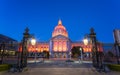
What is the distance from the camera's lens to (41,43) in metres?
101

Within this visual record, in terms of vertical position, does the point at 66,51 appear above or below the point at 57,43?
below

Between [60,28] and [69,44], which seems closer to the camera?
[69,44]

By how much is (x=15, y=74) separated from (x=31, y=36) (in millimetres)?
4775

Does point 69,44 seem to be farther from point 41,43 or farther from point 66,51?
point 41,43

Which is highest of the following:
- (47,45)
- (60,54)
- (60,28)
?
(60,28)

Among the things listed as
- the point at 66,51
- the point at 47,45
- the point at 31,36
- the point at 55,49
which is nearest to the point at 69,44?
the point at 66,51

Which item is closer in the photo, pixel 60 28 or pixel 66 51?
pixel 66 51

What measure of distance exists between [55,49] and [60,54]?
5985 mm

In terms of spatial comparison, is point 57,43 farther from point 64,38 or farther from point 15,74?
point 15,74

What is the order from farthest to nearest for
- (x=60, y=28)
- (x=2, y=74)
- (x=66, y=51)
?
(x=60, y=28), (x=66, y=51), (x=2, y=74)

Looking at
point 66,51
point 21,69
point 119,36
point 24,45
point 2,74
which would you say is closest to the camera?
point 2,74

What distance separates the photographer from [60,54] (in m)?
95.6

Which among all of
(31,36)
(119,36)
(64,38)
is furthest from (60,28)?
(31,36)

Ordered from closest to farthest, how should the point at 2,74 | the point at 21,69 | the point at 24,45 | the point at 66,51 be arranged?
1. the point at 2,74
2. the point at 21,69
3. the point at 24,45
4. the point at 66,51
